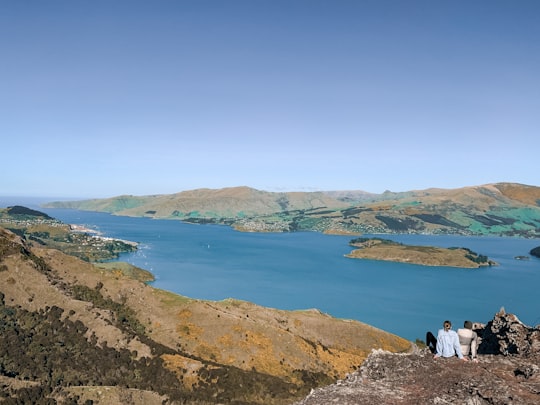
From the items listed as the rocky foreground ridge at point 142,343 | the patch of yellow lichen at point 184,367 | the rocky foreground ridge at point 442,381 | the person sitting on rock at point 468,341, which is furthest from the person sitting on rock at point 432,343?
the patch of yellow lichen at point 184,367

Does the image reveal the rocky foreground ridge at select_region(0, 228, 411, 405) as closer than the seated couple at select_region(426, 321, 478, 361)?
No

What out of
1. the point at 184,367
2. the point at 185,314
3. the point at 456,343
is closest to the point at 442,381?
the point at 456,343

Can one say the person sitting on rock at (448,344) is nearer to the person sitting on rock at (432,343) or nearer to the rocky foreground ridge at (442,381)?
the rocky foreground ridge at (442,381)

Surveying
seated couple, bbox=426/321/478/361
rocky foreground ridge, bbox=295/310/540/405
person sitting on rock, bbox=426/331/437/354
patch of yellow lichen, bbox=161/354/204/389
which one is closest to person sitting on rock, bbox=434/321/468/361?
seated couple, bbox=426/321/478/361

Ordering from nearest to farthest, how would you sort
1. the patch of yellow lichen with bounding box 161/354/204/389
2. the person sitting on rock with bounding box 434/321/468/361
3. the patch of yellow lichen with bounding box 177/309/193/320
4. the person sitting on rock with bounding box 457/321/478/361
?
1. the person sitting on rock with bounding box 434/321/468/361
2. the person sitting on rock with bounding box 457/321/478/361
3. the patch of yellow lichen with bounding box 161/354/204/389
4. the patch of yellow lichen with bounding box 177/309/193/320

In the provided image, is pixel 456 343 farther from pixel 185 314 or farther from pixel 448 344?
pixel 185 314

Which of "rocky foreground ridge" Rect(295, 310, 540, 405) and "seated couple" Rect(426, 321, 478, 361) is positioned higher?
"seated couple" Rect(426, 321, 478, 361)

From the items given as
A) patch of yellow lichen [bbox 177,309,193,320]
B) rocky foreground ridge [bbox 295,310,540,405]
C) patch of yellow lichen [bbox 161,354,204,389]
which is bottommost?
patch of yellow lichen [bbox 161,354,204,389]

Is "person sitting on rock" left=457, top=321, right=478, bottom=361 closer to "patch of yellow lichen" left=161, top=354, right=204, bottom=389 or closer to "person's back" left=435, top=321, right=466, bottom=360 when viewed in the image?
"person's back" left=435, top=321, right=466, bottom=360

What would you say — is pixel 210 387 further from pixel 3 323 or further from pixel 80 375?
pixel 3 323

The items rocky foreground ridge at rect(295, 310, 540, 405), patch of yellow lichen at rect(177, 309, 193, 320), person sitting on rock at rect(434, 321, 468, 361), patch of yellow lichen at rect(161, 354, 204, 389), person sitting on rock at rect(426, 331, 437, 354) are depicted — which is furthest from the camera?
patch of yellow lichen at rect(177, 309, 193, 320)
